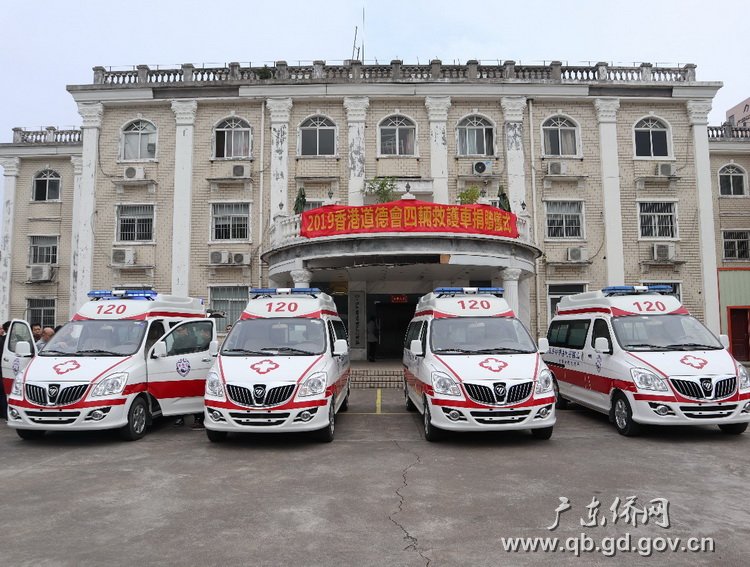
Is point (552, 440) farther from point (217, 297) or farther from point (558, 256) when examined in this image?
point (217, 297)

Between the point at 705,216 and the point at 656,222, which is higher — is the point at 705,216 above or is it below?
above

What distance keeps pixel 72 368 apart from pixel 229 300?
484 inches

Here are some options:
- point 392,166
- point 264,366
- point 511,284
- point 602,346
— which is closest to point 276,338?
point 264,366

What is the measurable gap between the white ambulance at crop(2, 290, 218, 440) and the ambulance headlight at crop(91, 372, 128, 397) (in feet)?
0.04

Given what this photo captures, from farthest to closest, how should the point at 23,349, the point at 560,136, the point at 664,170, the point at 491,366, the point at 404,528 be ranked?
the point at 560,136 < the point at 664,170 < the point at 23,349 < the point at 491,366 < the point at 404,528

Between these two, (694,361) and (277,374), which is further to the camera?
(694,361)

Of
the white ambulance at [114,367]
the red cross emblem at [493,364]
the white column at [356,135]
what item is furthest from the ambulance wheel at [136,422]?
the white column at [356,135]

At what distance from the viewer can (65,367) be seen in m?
8.45

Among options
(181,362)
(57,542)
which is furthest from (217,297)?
(57,542)

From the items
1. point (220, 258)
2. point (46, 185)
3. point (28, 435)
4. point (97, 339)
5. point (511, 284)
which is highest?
point (46, 185)

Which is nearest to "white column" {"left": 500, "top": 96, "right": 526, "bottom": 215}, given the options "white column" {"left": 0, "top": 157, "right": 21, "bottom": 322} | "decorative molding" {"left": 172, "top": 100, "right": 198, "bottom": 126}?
"decorative molding" {"left": 172, "top": 100, "right": 198, "bottom": 126}

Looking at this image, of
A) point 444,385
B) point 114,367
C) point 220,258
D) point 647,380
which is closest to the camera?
point 444,385

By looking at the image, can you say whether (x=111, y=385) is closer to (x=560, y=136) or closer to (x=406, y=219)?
(x=406, y=219)

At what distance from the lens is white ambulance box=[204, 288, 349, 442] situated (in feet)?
25.6
